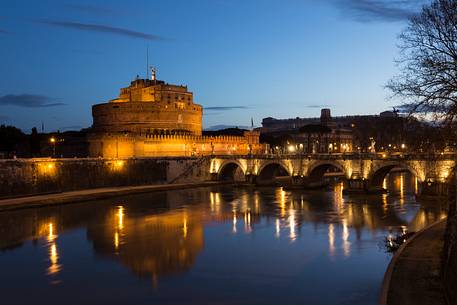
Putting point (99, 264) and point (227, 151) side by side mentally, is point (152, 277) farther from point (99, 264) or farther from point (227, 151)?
point (227, 151)

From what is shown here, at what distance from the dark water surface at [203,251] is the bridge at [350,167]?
87.2 inches

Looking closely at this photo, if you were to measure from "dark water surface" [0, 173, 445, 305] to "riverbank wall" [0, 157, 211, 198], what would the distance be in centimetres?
527

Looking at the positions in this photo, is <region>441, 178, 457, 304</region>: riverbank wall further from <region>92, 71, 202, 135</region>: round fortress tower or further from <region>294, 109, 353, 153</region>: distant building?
<region>294, 109, 353, 153</region>: distant building

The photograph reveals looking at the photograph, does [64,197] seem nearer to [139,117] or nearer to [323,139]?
[139,117]

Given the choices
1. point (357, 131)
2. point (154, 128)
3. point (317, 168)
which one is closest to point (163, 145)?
point (154, 128)

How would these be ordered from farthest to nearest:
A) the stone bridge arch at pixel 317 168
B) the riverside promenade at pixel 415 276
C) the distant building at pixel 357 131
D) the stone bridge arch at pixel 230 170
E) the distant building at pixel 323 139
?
the distant building at pixel 323 139, the distant building at pixel 357 131, the stone bridge arch at pixel 230 170, the stone bridge arch at pixel 317 168, the riverside promenade at pixel 415 276

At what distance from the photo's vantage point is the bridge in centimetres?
3023

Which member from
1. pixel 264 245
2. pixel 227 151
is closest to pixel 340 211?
pixel 264 245

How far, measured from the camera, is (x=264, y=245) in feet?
61.2

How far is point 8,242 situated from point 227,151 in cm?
3977

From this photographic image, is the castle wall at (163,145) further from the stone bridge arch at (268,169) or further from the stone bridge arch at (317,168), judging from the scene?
the stone bridge arch at (317,168)

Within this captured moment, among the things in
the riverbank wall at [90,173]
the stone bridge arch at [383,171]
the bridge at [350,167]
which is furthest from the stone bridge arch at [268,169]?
the stone bridge arch at [383,171]

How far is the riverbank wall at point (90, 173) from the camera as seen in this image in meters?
32.6

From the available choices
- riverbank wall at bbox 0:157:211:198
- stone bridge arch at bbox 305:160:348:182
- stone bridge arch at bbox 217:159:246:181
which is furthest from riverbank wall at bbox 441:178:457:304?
stone bridge arch at bbox 217:159:246:181
